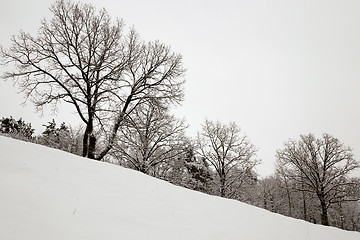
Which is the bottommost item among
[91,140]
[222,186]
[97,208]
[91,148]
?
[97,208]

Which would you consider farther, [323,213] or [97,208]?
[323,213]

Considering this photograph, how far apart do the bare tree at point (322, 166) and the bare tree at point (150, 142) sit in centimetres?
1477

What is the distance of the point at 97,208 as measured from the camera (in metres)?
4.89

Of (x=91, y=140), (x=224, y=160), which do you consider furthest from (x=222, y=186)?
(x=91, y=140)

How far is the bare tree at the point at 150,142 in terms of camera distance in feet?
58.8

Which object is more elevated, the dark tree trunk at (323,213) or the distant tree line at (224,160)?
the distant tree line at (224,160)

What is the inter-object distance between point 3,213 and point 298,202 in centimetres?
5198

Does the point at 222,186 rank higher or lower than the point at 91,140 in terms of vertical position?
lower

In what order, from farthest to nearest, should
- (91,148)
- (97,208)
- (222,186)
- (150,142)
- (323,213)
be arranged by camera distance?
1. (222,186)
2. (323,213)
3. (150,142)
4. (91,148)
5. (97,208)

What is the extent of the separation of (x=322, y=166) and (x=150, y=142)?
66.5 ft

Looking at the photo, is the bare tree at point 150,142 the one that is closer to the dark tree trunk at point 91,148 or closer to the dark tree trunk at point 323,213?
the dark tree trunk at point 91,148

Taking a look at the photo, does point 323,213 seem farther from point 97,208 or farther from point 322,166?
point 97,208

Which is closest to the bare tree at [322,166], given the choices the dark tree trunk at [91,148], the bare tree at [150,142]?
the bare tree at [150,142]

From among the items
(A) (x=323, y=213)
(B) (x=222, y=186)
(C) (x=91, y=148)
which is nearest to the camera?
(C) (x=91, y=148)
